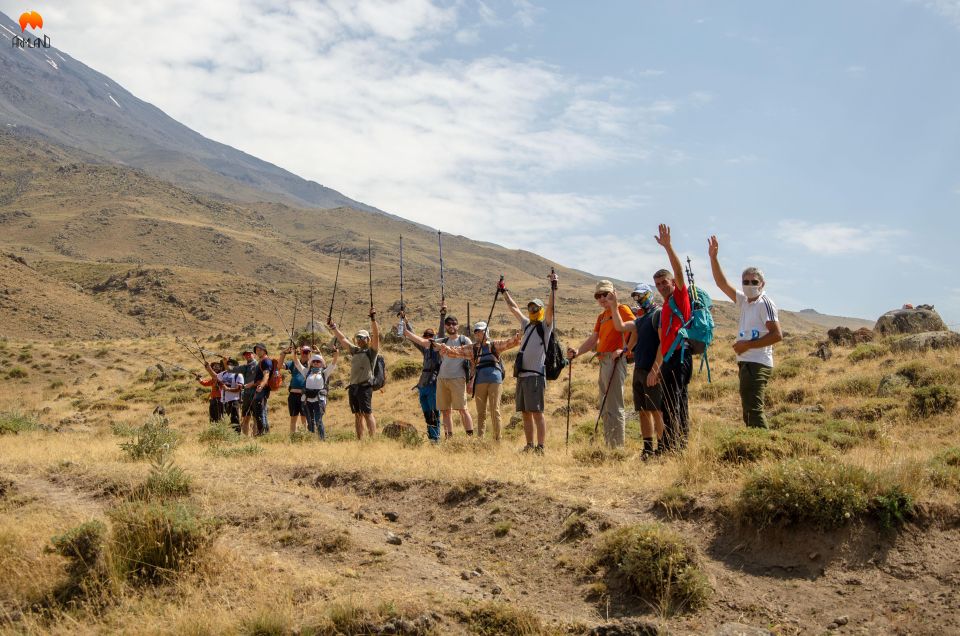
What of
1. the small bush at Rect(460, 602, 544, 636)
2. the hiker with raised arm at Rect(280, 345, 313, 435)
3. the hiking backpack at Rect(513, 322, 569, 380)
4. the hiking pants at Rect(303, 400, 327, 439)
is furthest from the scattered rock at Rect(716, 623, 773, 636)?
the hiker with raised arm at Rect(280, 345, 313, 435)

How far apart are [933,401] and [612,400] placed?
5.18m

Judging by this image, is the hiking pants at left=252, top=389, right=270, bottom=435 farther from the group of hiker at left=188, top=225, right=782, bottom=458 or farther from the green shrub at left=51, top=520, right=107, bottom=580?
the green shrub at left=51, top=520, right=107, bottom=580

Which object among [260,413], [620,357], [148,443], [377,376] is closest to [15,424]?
[260,413]

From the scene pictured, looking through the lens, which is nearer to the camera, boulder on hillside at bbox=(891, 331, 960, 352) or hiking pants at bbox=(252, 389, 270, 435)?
hiking pants at bbox=(252, 389, 270, 435)

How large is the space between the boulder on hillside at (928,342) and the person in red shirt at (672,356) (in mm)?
10099

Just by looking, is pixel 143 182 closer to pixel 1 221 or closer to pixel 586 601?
pixel 1 221

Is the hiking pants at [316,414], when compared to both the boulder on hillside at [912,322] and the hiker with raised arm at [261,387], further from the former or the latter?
the boulder on hillside at [912,322]

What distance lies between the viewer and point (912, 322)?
65.6 ft

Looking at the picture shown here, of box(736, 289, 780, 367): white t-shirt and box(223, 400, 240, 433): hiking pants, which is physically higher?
box(736, 289, 780, 367): white t-shirt

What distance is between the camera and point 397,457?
9.20m

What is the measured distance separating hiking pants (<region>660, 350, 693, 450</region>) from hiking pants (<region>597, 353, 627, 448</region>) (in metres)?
0.92

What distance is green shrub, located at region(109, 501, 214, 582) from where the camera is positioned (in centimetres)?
593

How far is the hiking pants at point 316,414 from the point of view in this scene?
1300 cm

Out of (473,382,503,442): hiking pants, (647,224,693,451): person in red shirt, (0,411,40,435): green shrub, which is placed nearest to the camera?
(647,224,693,451): person in red shirt
